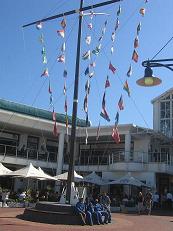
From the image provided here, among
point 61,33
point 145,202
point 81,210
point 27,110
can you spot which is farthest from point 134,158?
point 81,210

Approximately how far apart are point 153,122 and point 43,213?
2466cm

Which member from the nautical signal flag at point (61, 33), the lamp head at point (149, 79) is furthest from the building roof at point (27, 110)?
the lamp head at point (149, 79)

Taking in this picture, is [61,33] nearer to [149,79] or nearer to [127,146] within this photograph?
[149,79]

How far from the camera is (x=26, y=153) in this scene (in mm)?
35875

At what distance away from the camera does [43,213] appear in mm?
16672

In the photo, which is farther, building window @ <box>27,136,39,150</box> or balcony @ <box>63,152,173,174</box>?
building window @ <box>27,136,39,150</box>

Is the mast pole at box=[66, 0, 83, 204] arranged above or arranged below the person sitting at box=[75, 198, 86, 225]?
above

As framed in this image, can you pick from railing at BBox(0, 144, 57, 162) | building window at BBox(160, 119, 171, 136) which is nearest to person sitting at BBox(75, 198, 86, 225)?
railing at BBox(0, 144, 57, 162)

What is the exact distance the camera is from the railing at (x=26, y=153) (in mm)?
34906

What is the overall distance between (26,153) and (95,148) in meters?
8.40

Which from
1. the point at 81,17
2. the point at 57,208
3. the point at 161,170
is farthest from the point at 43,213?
the point at 161,170

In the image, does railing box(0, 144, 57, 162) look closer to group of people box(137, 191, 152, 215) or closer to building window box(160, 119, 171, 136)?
building window box(160, 119, 171, 136)

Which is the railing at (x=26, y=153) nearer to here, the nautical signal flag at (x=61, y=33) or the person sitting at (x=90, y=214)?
the nautical signal flag at (x=61, y=33)

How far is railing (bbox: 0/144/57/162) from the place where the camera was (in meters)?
34.9
